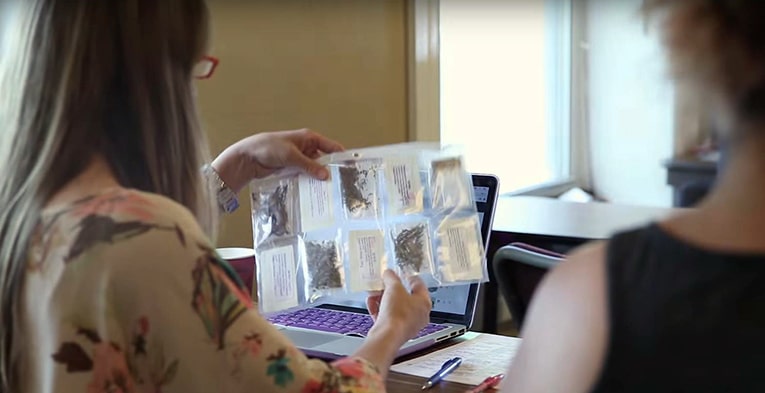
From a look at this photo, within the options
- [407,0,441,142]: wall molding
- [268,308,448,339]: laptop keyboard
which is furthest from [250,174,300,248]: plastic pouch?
[407,0,441,142]: wall molding

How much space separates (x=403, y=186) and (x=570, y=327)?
69 centimetres

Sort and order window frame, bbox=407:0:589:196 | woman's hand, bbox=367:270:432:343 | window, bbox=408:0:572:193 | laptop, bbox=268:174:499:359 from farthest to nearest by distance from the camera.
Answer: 1. window frame, bbox=407:0:589:196
2. window, bbox=408:0:572:193
3. laptop, bbox=268:174:499:359
4. woman's hand, bbox=367:270:432:343

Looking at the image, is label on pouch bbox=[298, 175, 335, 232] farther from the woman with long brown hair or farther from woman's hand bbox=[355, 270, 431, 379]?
the woman with long brown hair

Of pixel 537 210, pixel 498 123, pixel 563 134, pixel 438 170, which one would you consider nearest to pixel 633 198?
pixel 563 134

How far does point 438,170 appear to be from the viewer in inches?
53.8

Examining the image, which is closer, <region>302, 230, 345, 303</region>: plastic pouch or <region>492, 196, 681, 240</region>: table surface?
<region>302, 230, 345, 303</region>: plastic pouch

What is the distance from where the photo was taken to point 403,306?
48.1 inches

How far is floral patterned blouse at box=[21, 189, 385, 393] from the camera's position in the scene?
2.89 ft

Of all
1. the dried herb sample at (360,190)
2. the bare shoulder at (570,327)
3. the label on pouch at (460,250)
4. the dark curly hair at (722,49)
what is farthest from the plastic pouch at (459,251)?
the dark curly hair at (722,49)

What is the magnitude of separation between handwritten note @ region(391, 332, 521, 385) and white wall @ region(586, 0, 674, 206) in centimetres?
291

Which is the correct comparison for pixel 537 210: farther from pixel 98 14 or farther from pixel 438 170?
pixel 98 14

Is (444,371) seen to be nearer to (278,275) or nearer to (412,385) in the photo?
(412,385)

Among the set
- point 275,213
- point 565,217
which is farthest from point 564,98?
point 275,213

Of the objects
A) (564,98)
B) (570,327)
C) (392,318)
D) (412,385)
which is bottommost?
(412,385)
